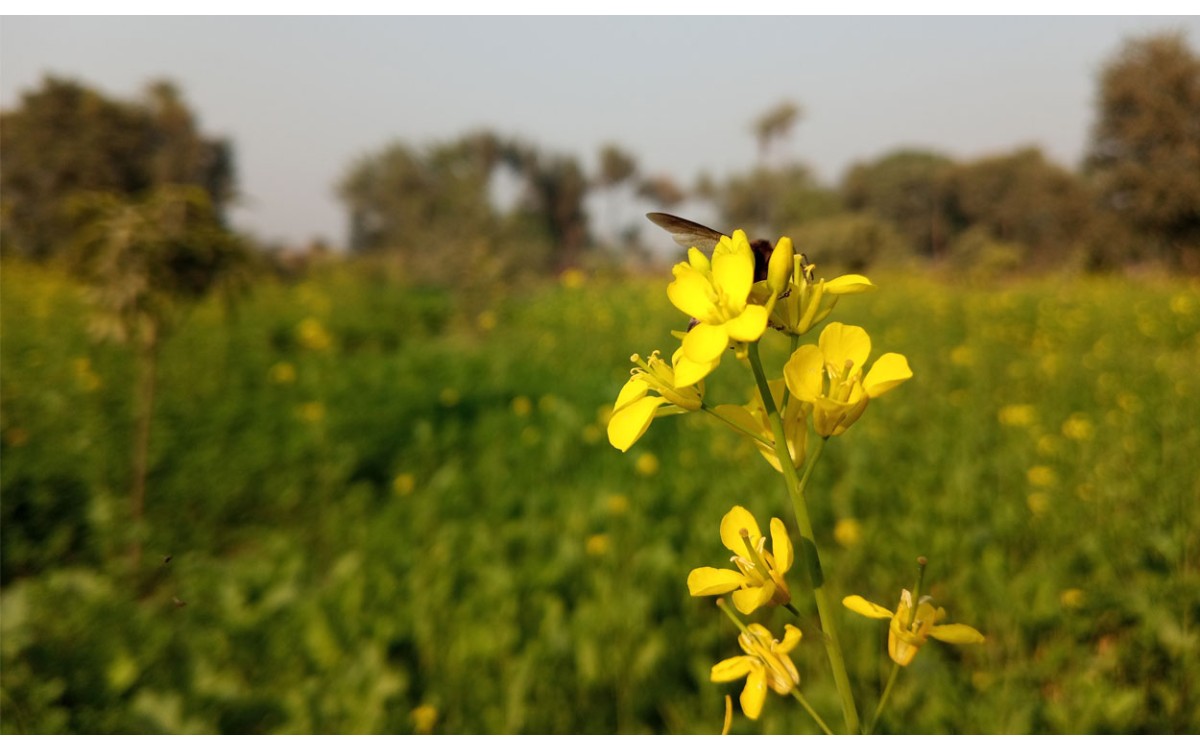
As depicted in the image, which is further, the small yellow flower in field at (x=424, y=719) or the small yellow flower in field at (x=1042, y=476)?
the small yellow flower in field at (x=1042, y=476)

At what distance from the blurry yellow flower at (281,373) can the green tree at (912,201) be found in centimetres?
1263

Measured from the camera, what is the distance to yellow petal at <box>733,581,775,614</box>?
435 mm

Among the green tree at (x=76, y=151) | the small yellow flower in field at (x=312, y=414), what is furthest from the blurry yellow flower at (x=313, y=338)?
the green tree at (x=76, y=151)

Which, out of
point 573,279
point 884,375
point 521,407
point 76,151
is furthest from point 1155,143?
point 76,151

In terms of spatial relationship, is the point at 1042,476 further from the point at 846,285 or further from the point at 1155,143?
the point at 1155,143

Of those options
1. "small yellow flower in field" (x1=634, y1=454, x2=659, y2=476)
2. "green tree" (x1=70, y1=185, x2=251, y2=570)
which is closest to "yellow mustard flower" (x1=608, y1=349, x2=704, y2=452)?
"small yellow flower in field" (x1=634, y1=454, x2=659, y2=476)

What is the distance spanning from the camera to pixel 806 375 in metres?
0.44

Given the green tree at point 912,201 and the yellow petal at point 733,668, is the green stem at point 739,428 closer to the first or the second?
the yellow petal at point 733,668

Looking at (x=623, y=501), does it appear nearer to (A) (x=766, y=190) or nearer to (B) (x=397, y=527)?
(B) (x=397, y=527)

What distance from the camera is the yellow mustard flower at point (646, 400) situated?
444mm

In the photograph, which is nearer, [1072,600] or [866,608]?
[866,608]

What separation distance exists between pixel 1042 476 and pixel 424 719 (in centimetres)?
238

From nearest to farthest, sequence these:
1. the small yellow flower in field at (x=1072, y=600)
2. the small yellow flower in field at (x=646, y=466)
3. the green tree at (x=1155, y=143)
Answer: the small yellow flower in field at (x=1072, y=600), the small yellow flower in field at (x=646, y=466), the green tree at (x=1155, y=143)

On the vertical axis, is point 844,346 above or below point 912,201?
below
